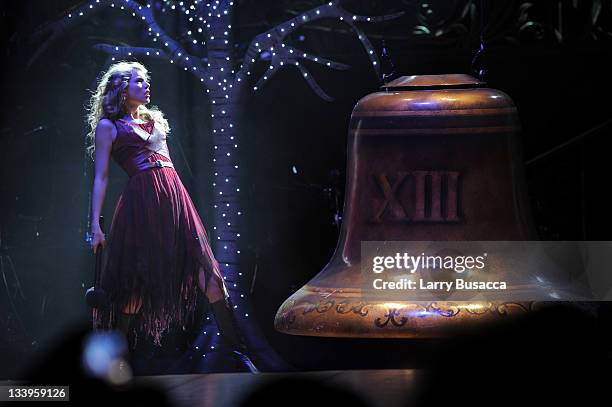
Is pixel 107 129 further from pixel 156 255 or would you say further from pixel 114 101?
pixel 156 255

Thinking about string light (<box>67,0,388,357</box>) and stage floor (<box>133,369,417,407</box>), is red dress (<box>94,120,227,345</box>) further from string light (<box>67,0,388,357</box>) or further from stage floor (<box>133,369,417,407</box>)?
stage floor (<box>133,369,417,407</box>)

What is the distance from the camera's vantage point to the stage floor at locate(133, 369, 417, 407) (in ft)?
11.4

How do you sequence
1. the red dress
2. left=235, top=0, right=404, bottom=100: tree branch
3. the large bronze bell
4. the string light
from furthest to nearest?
the string light
left=235, top=0, right=404, bottom=100: tree branch
the red dress
the large bronze bell

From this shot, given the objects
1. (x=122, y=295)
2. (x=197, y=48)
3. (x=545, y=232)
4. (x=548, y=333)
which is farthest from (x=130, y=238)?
(x=548, y=333)

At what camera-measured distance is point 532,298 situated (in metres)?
3.17

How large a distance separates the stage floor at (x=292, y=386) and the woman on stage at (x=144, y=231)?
0.82ft

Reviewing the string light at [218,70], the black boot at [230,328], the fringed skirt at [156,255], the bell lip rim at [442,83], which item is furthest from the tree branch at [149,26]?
the bell lip rim at [442,83]

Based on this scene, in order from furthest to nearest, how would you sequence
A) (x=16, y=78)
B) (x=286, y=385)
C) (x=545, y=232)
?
(x=16, y=78) < (x=545, y=232) < (x=286, y=385)

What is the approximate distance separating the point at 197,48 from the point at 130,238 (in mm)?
746

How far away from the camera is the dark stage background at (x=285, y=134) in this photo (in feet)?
15.0

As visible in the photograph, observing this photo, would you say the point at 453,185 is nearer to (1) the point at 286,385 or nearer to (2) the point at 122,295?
(1) the point at 286,385

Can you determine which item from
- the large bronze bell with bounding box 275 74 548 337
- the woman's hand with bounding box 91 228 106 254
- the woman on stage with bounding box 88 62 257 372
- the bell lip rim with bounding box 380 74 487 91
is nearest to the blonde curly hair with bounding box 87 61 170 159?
the woman on stage with bounding box 88 62 257 372

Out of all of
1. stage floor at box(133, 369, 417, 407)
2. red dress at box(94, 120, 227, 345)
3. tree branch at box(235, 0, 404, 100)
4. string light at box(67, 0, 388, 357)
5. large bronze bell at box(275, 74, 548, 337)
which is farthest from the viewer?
string light at box(67, 0, 388, 357)

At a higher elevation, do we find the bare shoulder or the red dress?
the bare shoulder
